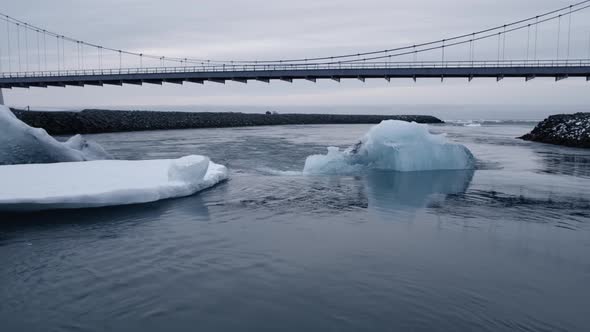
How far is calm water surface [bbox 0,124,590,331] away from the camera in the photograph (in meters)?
5.11

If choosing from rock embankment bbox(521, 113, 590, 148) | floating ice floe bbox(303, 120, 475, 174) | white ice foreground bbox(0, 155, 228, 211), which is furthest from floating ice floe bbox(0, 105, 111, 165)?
rock embankment bbox(521, 113, 590, 148)

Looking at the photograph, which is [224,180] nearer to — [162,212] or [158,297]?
[162,212]

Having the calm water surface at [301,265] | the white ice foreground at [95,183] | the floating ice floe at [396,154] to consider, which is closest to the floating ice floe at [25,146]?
the white ice foreground at [95,183]

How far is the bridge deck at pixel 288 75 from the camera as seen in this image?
46891 mm

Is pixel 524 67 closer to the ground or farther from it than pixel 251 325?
farther from it

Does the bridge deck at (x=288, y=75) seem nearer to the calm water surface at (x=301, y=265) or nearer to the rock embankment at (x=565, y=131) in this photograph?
the rock embankment at (x=565, y=131)

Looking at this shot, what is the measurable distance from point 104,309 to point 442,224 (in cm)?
661

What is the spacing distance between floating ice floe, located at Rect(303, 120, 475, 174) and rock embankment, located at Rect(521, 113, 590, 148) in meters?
18.7

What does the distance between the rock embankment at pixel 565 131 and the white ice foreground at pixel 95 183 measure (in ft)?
92.9

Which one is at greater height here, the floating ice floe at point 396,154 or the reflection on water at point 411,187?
the floating ice floe at point 396,154

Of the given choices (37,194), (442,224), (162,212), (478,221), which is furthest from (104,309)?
(478,221)

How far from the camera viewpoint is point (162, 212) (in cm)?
1000

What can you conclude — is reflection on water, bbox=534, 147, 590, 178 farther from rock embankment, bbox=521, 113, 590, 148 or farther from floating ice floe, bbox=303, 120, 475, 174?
rock embankment, bbox=521, 113, 590, 148

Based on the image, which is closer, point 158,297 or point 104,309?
point 104,309
